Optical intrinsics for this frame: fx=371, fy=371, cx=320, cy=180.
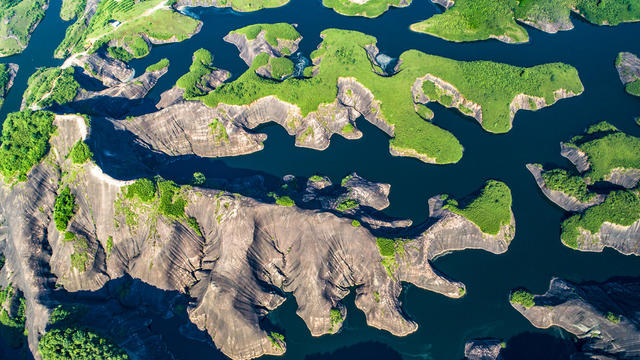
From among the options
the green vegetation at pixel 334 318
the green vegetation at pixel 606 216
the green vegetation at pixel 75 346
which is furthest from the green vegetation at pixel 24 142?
the green vegetation at pixel 606 216

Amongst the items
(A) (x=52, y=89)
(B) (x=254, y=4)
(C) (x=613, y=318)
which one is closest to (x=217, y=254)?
(C) (x=613, y=318)

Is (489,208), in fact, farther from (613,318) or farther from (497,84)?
(497,84)

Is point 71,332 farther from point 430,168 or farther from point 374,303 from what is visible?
point 430,168

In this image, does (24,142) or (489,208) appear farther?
(489,208)

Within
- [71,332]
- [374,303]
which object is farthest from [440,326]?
[71,332]

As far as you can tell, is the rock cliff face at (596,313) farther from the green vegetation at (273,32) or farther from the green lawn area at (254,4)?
the green lawn area at (254,4)

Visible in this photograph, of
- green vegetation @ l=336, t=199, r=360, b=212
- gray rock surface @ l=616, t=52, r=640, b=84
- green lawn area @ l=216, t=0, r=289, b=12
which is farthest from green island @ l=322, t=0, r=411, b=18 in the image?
green vegetation @ l=336, t=199, r=360, b=212
